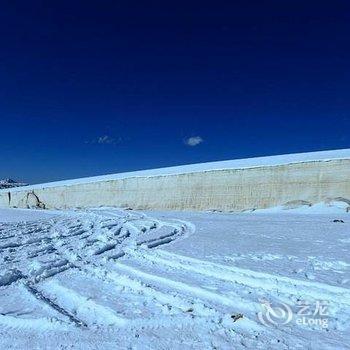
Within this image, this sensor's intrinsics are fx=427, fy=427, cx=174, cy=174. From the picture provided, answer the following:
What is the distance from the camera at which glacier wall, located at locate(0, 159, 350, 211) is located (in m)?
18.6

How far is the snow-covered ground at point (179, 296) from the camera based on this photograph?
3041 millimetres

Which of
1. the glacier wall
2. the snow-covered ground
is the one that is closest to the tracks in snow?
the snow-covered ground

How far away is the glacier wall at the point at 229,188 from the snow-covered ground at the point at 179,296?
39.6ft

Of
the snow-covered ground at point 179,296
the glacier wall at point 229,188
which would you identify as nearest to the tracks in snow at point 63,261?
the snow-covered ground at point 179,296

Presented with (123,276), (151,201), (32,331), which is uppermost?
(151,201)

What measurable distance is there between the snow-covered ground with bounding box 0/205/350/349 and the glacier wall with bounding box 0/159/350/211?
39.6 feet

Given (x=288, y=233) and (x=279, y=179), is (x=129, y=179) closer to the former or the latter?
(x=279, y=179)

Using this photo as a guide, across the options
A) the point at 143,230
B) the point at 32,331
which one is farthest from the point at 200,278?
the point at 143,230

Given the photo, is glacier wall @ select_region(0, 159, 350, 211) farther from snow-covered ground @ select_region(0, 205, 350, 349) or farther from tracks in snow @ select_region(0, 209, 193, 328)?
snow-covered ground @ select_region(0, 205, 350, 349)

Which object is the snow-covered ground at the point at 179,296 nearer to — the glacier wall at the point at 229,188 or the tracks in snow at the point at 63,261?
the tracks in snow at the point at 63,261

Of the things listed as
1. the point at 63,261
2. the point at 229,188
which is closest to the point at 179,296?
the point at 63,261

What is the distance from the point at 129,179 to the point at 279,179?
11.4 metres

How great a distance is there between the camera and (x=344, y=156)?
18719 mm

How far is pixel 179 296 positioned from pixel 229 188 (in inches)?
716
